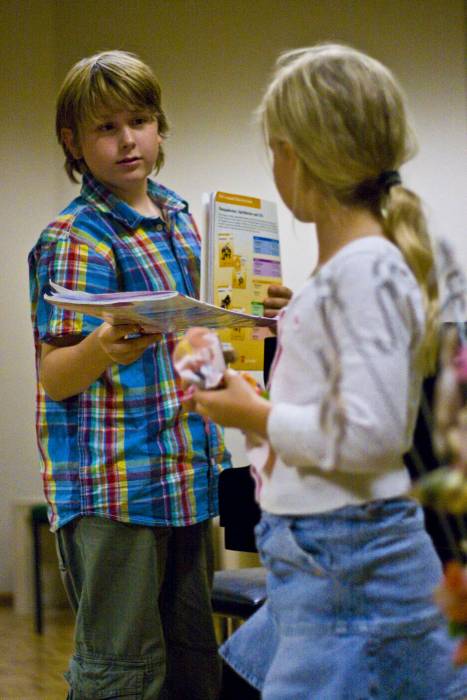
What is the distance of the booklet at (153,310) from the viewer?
1.47m

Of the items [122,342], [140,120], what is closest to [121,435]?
[122,342]

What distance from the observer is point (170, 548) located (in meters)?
1.99

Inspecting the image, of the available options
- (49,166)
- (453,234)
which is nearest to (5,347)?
(49,166)

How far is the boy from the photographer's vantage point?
73.0 inches

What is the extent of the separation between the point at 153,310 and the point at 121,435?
447mm

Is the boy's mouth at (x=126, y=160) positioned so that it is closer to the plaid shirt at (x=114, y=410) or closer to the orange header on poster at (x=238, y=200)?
the plaid shirt at (x=114, y=410)

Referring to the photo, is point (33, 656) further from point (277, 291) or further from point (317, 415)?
point (317, 415)

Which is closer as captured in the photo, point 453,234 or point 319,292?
point 319,292

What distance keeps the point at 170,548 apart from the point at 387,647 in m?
0.86

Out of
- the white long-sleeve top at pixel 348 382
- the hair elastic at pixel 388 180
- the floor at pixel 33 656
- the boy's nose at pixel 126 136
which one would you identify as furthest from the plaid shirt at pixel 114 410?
the floor at pixel 33 656

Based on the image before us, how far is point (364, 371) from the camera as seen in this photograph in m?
1.06

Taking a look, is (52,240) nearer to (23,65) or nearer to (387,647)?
(387,647)

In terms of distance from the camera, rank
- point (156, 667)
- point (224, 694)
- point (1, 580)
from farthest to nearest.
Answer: point (1, 580), point (224, 694), point (156, 667)

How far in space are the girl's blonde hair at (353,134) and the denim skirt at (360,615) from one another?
0.70 ft
